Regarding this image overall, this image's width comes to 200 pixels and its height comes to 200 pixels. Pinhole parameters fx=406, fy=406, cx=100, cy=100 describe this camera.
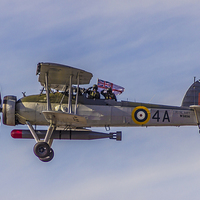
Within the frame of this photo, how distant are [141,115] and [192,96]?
10.6ft

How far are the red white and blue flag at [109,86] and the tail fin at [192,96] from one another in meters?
3.31

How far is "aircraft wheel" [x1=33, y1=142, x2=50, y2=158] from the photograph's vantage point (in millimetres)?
17953

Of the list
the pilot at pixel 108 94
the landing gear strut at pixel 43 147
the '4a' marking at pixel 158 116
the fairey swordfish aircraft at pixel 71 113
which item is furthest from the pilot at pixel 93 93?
the '4a' marking at pixel 158 116

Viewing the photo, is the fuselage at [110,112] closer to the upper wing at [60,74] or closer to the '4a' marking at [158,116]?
the '4a' marking at [158,116]

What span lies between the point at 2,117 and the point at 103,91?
4931mm

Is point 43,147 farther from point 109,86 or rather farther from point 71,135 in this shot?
point 109,86

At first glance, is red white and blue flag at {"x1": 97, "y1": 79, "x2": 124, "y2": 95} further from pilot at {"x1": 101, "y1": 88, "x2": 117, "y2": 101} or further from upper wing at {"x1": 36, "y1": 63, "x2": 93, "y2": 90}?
upper wing at {"x1": 36, "y1": 63, "x2": 93, "y2": 90}

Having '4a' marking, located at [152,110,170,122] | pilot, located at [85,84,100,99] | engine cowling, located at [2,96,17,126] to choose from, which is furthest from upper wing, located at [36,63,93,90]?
'4a' marking, located at [152,110,170,122]

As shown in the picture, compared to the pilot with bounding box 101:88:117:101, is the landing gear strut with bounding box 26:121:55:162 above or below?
below

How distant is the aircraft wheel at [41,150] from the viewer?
1795cm

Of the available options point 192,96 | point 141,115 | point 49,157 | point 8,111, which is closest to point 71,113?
point 49,157

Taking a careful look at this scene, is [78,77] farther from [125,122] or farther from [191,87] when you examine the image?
[191,87]

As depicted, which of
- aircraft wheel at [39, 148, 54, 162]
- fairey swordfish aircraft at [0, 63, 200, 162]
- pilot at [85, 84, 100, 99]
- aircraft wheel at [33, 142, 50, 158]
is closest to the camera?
aircraft wheel at [33, 142, 50, 158]

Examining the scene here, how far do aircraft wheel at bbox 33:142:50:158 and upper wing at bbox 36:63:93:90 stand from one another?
3102mm
